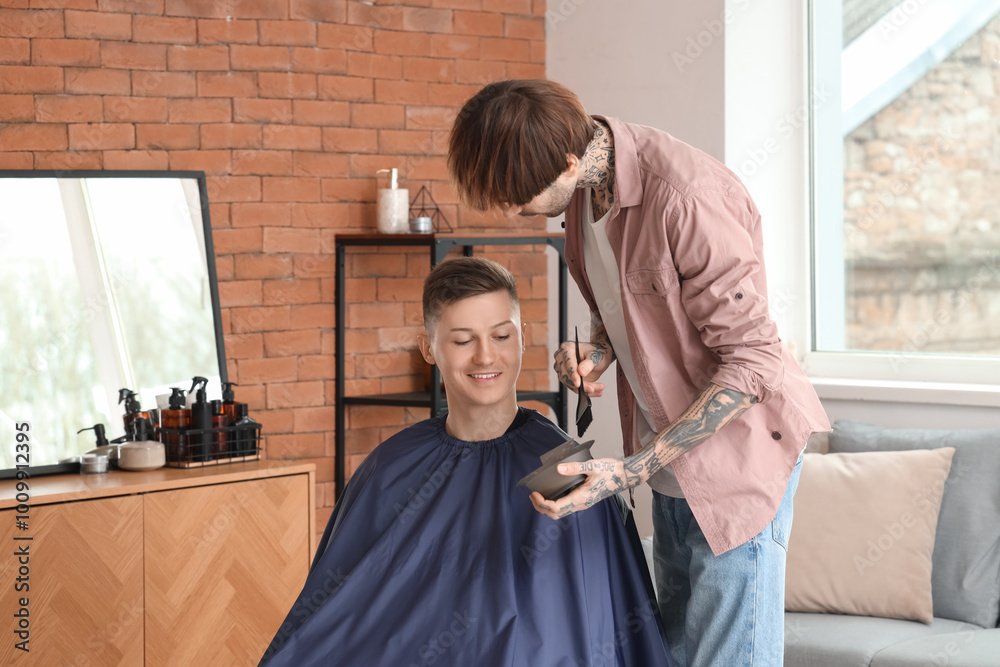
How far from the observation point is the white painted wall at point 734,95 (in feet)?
10.9

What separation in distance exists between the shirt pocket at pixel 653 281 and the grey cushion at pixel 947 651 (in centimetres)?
146

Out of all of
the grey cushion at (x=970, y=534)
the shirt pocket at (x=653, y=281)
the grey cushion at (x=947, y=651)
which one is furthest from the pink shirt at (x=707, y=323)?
the grey cushion at (x=970, y=534)

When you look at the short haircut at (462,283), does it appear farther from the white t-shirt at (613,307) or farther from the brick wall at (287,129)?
the brick wall at (287,129)

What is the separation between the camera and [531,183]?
4.75 feet

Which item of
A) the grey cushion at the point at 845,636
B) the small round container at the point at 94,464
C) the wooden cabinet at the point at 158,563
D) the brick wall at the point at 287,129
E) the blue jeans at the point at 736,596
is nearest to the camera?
the blue jeans at the point at 736,596

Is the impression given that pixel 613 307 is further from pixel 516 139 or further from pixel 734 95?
pixel 734 95

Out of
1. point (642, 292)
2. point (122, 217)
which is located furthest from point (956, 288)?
point (122, 217)

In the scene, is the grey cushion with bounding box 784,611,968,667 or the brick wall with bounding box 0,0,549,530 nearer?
the grey cushion with bounding box 784,611,968,667

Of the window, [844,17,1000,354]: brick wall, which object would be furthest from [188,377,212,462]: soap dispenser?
[844,17,1000,354]: brick wall

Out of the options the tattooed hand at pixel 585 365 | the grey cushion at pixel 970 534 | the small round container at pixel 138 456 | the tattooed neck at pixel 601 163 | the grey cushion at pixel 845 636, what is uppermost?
the tattooed neck at pixel 601 163

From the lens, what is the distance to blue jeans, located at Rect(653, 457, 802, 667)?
5.07ft

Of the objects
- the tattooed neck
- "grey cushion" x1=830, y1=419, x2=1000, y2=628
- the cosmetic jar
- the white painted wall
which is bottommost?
"grey cushion" x1=830, y1=419, x2=1000, y2=628

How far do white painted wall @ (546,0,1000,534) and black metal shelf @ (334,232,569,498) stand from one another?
0.38 m

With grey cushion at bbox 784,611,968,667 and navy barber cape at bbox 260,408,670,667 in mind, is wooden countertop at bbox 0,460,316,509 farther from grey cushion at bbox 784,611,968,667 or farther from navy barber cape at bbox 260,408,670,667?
grey cushion at bbox 784,611,968,667
